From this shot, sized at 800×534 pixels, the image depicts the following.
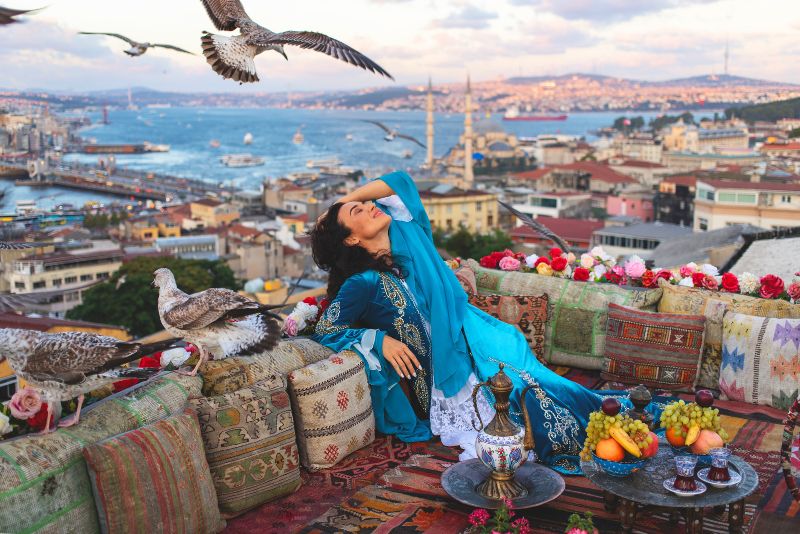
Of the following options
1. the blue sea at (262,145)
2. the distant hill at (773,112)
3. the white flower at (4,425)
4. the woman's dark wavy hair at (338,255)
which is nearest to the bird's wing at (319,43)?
the woman's dark wavy hair at (338,255)

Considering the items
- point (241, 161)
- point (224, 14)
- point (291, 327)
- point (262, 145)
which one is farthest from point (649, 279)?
point (262, 145)

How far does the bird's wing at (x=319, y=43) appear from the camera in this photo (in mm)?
2729

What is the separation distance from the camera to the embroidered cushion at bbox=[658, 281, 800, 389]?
138 inches

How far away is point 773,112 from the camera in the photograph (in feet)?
261

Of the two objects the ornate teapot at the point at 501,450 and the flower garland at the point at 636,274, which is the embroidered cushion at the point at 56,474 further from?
the flower garland at the point at 636,274

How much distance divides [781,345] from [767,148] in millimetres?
51119

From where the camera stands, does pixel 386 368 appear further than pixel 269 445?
Yes

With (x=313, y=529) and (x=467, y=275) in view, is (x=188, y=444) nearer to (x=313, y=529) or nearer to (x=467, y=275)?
(x=313, y=529)

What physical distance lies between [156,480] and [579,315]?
2347 millimetres

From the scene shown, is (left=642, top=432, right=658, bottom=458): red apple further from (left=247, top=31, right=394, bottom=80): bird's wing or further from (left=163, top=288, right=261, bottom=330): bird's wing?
(left=247, top=31, right=394, bottom=80): bird's wing

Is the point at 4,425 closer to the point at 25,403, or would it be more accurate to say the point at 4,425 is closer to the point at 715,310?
the point at 25,403

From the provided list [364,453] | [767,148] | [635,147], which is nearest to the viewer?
[364,453]

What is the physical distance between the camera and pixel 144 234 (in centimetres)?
3688

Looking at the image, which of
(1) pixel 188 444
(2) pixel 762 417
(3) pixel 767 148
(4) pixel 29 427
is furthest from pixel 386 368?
(3) pixel 767 148
